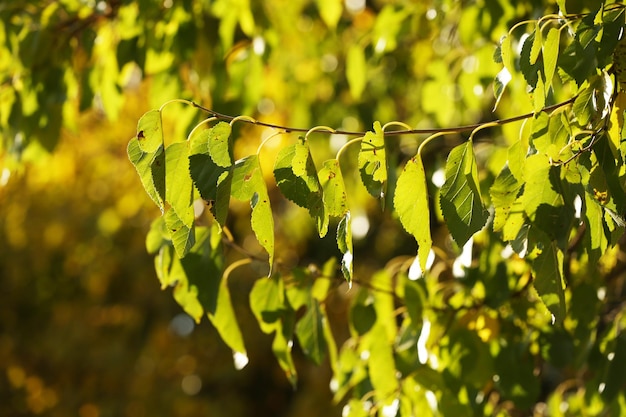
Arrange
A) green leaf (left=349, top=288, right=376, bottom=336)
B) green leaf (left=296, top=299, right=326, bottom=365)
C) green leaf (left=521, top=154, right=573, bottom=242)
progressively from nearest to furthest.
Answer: green leaf (left=521, top=154, right=573, bottom=242) → green leaf (left=296, top=299, right=326, bottom=365) → green leaf (left=349, top=288, right=376, bottom=336)

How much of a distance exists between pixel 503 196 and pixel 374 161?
18 centimetres

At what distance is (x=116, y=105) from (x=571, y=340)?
130 centimetres

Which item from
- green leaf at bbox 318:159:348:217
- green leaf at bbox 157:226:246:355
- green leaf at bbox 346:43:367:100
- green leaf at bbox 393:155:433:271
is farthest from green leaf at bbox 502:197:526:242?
green leaf at bbox 346:43:367:100

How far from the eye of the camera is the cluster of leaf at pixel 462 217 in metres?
1.04

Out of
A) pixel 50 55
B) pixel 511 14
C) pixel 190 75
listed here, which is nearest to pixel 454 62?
pixel 511 14

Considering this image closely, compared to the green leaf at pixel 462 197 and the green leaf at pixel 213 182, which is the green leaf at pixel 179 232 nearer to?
the green leaf at pixel 213 182

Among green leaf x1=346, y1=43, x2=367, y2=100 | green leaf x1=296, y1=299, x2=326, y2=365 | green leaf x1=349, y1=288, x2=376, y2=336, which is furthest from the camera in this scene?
green leaf x1=346, y1=43, x2=367, y2=100

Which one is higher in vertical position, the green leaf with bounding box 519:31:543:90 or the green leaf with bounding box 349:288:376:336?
the green leaf with bounding box 519:31:543:90

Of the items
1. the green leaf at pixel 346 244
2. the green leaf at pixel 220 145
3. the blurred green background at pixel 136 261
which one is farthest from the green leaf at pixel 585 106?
the blurred green background at pixel 136 261

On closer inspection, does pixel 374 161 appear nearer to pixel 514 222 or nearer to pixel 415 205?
pixel 415 205

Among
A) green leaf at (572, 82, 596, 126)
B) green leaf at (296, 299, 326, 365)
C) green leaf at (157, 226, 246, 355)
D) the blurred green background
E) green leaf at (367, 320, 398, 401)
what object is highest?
green leaf at (572, 82, 596, 126)

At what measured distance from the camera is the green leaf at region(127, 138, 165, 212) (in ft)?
3.43

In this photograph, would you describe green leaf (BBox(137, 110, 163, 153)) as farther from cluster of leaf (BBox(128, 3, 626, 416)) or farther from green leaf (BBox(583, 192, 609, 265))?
green leaf (BBox(583, 192, 609, 265))

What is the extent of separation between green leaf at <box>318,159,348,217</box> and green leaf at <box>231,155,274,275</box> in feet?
0.25
